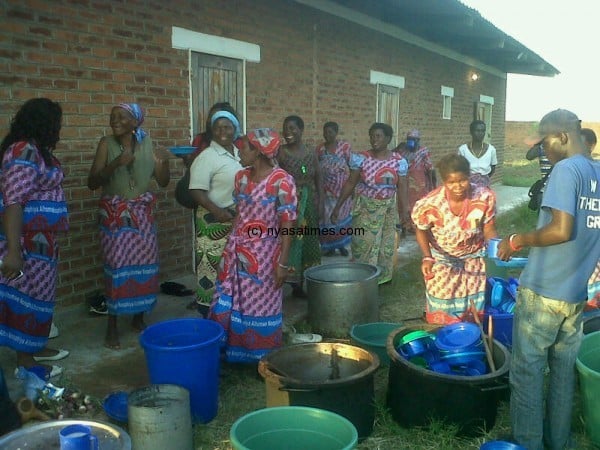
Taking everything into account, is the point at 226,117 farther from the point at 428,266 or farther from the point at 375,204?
the point at 375,204

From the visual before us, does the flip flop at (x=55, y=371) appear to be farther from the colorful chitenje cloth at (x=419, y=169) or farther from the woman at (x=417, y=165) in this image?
the colorful chitenje cloth at (x=419, y=169)

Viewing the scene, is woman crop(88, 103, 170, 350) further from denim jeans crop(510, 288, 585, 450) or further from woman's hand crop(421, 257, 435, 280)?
denim jeans crop(510, 288, 585, 450)

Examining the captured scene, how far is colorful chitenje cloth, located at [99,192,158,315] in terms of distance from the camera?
416 cm

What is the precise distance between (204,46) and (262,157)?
2873 millimetres

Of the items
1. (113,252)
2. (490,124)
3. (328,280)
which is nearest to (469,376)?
(328,280)

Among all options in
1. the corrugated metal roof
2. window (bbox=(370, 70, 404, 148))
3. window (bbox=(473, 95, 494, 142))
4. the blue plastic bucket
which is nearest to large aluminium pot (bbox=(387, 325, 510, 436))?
the blue plastic bucket

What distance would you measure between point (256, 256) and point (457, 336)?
1257mm

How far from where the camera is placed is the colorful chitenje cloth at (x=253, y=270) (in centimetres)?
361

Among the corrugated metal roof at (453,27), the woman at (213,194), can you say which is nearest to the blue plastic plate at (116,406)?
the woman at (213,194)

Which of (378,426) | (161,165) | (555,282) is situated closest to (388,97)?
(161,165)

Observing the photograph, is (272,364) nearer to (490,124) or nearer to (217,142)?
(217,142)

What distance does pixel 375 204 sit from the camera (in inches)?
228

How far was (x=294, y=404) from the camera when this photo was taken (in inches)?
119

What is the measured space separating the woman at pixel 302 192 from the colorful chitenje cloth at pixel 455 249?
1.73 metres
